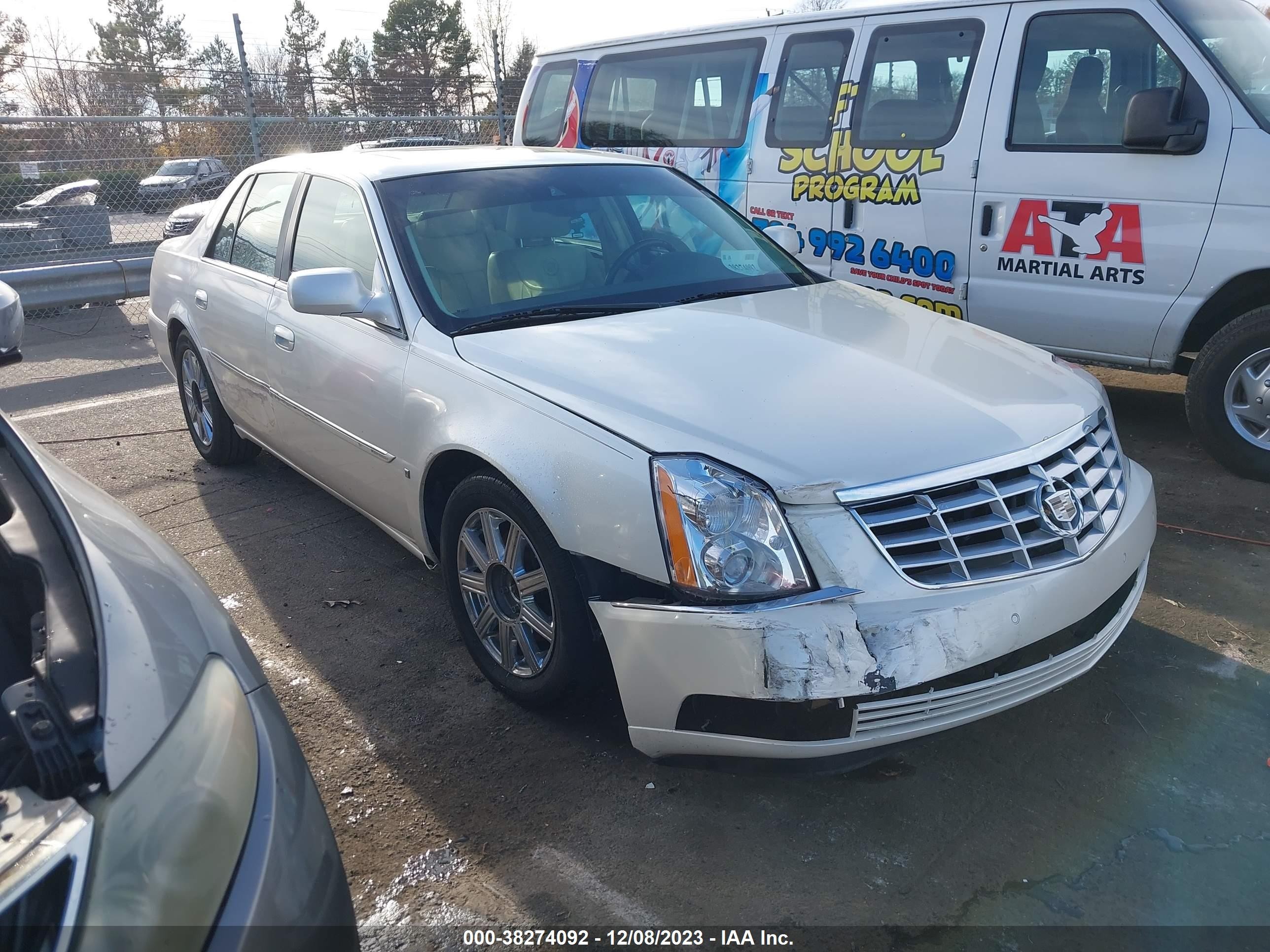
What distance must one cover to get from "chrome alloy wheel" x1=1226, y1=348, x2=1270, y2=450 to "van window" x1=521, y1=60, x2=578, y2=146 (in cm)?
473

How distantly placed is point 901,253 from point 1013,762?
3493mm

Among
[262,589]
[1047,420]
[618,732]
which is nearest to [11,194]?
[262,589]

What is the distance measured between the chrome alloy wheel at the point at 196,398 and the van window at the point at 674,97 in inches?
129

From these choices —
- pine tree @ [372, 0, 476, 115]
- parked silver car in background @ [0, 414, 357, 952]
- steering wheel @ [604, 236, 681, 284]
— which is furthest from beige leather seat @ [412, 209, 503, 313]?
pine tree @ [372, 0, 476, 115]

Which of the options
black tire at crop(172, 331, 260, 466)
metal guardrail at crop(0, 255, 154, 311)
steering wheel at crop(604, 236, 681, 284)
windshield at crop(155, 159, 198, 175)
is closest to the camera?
steering wheel at crop(604, 236, 681, 284)

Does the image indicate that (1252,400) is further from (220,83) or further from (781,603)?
(220,83)

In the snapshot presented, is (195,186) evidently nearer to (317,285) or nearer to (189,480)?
(189,480)

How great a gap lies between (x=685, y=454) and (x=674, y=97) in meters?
4.86

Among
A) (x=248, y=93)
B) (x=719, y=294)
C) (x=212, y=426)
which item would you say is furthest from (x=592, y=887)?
(x=248, y=93)

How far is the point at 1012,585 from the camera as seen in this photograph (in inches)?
91.6

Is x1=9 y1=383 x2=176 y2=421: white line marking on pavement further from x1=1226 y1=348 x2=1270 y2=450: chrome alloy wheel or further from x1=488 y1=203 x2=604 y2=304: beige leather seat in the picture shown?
x1=1226 y1=348 x2=1270 y2=450: chrome alloy wheel

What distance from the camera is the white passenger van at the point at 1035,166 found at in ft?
14.8

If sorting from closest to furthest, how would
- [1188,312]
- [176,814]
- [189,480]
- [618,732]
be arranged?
[176,814]
[618,732]
[1188,312]
[189,480]

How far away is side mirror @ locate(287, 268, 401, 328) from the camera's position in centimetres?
318
